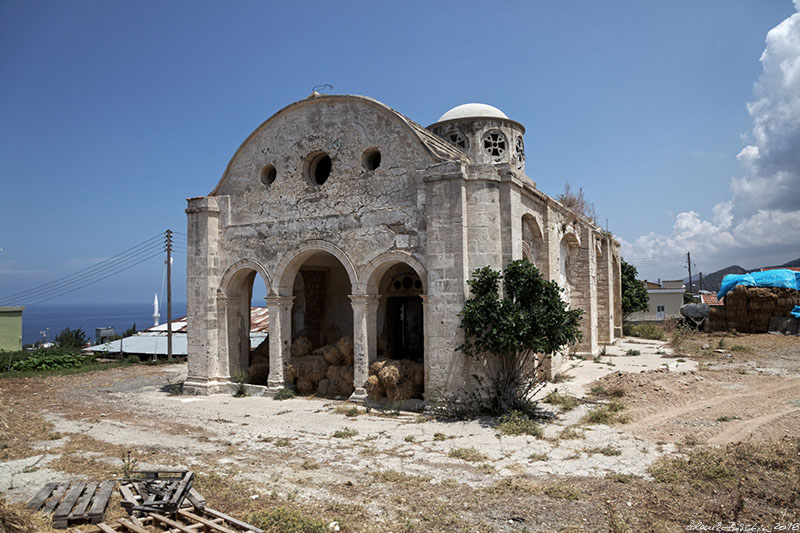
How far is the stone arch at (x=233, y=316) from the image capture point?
14.5 metres

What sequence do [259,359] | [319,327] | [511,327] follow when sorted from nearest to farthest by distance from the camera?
[511,327]
[259,359]
[319,327]

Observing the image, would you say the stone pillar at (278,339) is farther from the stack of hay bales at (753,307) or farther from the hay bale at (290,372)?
the stack of hay bales at (753,307)

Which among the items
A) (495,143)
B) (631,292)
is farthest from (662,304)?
(495,143)

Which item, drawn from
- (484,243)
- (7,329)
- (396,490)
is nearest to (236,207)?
(484,243)

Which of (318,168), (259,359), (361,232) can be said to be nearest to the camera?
(361,232)

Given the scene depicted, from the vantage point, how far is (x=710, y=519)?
532 centimetres

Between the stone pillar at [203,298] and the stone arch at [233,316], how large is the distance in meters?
0.17

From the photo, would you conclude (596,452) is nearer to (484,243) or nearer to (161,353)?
(484,243)

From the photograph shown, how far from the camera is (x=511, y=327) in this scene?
33.4 feet

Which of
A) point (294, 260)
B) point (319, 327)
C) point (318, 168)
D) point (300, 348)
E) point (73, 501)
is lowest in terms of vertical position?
point (73, 501)

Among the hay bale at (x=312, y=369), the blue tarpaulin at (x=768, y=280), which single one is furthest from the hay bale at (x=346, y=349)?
the blue tarpaulin at (x=768, y=280)

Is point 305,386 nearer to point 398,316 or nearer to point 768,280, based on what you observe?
point 398,316

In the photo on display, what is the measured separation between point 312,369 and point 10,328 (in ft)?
64.5

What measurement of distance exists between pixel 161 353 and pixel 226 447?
17467mm
